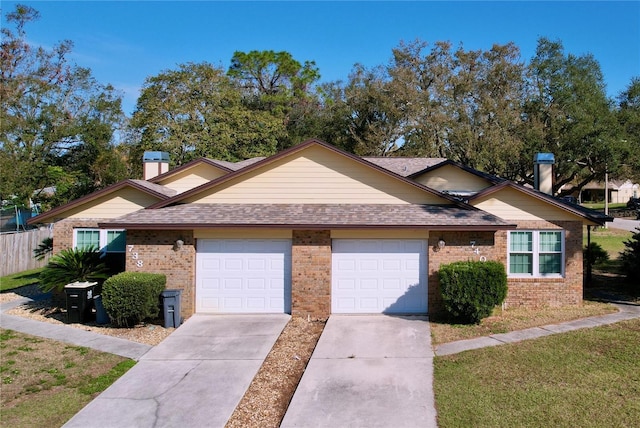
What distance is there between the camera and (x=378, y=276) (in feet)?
43.2

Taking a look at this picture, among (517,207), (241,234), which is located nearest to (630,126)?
(517,207)

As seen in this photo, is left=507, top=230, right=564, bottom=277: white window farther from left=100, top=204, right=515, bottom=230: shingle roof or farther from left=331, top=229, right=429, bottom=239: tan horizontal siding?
left=331, top=229, right=429, bottom=239: tan horizontal siding

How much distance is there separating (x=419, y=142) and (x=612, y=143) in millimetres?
14178

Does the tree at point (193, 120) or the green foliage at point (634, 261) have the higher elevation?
the tree at point (193, 120)

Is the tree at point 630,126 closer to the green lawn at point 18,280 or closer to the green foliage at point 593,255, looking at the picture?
the green foliage at point 593,255

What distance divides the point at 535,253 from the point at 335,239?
603 cm

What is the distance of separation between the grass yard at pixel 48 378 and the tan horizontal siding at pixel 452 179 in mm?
13362

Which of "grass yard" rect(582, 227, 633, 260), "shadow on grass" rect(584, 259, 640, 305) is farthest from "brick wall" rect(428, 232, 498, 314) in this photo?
"grass yard" rect(582, 227, 633, 260)

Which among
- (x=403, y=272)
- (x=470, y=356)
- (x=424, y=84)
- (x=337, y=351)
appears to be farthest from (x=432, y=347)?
(x=424, y=84)

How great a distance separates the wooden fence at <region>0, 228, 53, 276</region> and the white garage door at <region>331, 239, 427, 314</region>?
53.7 feet

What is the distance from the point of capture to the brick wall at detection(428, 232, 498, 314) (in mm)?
12711

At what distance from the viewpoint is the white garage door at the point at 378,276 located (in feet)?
42.9

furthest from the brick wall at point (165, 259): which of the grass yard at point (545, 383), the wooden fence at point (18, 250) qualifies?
the wooden fence at point (18, 250)

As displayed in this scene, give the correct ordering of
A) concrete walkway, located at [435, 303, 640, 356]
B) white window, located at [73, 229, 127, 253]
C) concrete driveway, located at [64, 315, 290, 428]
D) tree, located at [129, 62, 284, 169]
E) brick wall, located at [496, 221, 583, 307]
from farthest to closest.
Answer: tree, located at [129, 62, 284, 169], white window, located at [73, 229, 127, 253], brick wall, located at [496, 221, 583, 307], concrete walkway, located at [435, 303, 640, 356], concrete driveway, located at [64, 315, 290, 428]
